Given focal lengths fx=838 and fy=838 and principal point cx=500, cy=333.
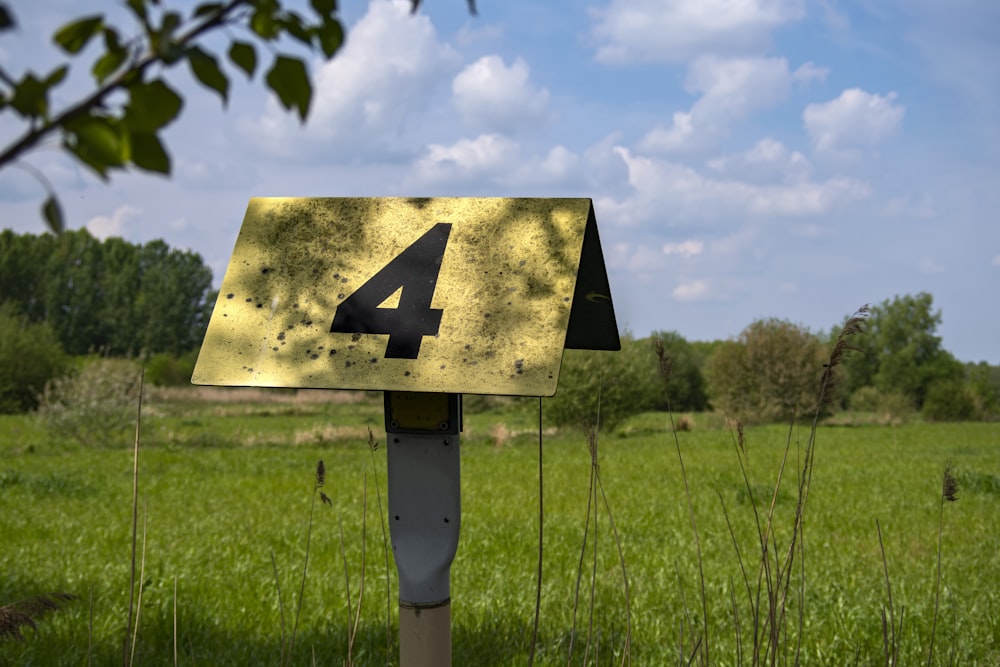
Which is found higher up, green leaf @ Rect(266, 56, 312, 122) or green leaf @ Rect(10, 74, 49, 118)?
Result: green leaf @ Rect(266, 56, 312, 122)

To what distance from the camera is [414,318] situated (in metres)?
2.29

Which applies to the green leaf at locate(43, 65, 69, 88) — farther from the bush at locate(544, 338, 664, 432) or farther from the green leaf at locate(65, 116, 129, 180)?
the bush at locate(544, 338, 664, 432)

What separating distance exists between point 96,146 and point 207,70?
0.39 ft

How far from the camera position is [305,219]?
263 centimetres

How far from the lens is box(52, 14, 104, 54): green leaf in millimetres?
710

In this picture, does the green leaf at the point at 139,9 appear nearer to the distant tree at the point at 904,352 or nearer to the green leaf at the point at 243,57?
the green leaf at the point at 243,57

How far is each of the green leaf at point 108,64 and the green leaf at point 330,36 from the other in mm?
193

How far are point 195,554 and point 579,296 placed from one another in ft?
16.4

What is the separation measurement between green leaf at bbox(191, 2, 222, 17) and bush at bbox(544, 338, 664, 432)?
20683 mm

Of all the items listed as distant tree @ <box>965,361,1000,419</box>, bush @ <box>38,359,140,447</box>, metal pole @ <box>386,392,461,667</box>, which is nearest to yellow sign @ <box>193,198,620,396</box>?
metal pole @ <box>386,392,461,667</box>

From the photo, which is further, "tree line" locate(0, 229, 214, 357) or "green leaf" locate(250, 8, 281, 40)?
"tree line" locate(0, 229, 214, 357)

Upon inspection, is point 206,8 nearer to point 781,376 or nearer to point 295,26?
point 295,26

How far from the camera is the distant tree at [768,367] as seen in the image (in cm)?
2927

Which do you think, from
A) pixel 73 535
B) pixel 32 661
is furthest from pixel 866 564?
pixel 73 535
